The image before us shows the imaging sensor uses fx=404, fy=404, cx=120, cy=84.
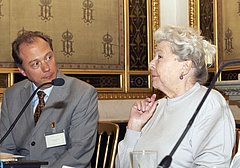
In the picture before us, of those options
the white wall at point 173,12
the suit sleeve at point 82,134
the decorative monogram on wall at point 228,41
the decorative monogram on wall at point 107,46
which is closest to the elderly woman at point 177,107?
the suit sleeve at point 82,134

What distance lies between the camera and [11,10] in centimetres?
436

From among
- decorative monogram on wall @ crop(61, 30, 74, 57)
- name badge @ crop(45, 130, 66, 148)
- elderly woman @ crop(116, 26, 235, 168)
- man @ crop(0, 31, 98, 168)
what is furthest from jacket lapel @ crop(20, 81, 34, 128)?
decorative monogram on wall @ crop(61, 30, 74, 57)

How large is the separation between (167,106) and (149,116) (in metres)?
0.13

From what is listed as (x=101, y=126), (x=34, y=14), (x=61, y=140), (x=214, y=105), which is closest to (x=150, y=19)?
(x=34, y=14)

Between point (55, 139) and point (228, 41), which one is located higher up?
point (228, 41)

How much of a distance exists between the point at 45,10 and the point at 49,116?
192 cm

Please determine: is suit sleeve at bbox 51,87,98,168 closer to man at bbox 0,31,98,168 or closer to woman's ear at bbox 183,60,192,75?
man at bbox 0,31,98,168

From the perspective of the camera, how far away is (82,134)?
2.96 meters

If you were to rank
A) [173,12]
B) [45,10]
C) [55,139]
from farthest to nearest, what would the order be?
1. [173,12]
2. [45,10]
3. [55,139]

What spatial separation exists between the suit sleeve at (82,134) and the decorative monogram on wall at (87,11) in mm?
1860

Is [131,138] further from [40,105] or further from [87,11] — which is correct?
[87,11]

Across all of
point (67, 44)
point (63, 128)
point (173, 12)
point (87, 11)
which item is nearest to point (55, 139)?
point (63, 128)

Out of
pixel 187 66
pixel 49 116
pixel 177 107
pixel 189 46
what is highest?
pixel 189 46

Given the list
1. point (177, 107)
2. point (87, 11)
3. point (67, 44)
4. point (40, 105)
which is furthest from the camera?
point (87, 11)
